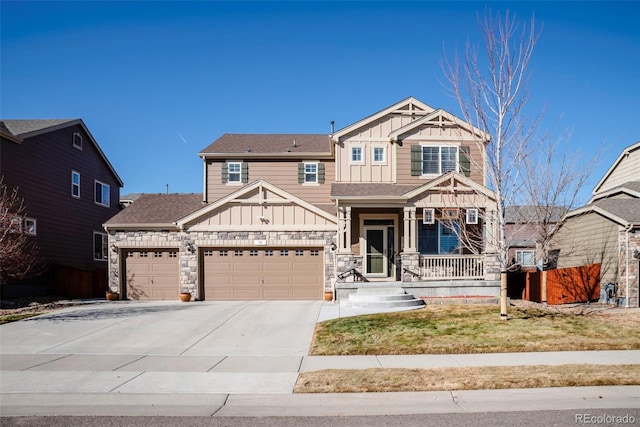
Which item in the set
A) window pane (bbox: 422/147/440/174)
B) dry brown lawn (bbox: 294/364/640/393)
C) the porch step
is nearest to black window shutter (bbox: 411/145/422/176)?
window pane (bbox: 422/147/440/174)

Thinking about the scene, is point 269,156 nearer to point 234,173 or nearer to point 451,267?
point 234,173

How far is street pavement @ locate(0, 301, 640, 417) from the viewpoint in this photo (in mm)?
6734

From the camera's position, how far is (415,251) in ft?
58.1

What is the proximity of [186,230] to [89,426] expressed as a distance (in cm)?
1430

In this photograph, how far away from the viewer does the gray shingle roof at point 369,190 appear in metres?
18.3

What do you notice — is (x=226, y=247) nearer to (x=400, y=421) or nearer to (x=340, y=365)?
(x=340, y=365)

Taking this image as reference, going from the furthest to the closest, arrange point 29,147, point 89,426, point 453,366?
point 29,147 < point 453,366 < point 89,426

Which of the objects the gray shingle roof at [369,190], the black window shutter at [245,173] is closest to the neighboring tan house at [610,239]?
the gray shingle roof at [369,190]

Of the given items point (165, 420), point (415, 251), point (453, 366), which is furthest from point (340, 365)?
point (415, 251)

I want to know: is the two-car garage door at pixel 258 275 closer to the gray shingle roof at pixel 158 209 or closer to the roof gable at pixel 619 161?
the gray shingle roof at pixel 158 209

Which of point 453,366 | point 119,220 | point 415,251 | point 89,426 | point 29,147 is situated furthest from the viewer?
point 29,147

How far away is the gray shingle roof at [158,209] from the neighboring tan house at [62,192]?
3.91m

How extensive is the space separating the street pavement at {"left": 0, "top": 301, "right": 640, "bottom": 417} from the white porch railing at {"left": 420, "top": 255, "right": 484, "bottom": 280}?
4320 mm

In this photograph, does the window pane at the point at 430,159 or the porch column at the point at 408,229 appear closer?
the porch column at the point at 408,229
